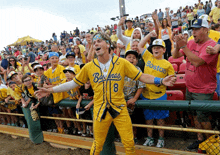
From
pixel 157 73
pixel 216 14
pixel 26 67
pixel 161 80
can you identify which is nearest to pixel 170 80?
pixel 161 80

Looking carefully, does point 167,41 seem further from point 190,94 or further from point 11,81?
point 11,81

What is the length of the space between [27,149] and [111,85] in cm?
297

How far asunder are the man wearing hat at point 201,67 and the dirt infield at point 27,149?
223 centimetres

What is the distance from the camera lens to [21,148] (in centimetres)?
402

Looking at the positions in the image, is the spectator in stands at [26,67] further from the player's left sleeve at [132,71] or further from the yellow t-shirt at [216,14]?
the yellow t-shirt at [216,14]

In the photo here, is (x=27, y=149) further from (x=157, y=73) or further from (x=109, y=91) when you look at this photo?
(x=157, y=73)

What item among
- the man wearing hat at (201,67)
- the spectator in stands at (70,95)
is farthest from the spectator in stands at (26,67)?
the man wearing hat at (201,67)

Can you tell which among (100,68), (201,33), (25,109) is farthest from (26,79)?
(201,33)

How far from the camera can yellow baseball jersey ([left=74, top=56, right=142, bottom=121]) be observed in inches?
87.7

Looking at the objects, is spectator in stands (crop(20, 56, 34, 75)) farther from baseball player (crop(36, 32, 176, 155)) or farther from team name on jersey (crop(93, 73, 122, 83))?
A: team name on jersey (crop(93, 73, 122, 83))

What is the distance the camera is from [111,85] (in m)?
2.23

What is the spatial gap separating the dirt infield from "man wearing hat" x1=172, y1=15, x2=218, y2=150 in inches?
87.7

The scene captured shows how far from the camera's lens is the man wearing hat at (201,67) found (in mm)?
2301

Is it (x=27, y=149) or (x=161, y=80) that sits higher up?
(x=161, y=80)
